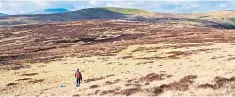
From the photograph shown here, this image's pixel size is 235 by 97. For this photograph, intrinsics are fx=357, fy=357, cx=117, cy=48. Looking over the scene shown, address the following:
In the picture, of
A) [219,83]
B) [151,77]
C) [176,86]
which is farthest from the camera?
[151,77]

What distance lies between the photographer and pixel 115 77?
46938mm

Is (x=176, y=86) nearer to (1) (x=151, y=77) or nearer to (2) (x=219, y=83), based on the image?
(2) (x=219, y=83)

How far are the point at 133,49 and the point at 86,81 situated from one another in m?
41.6

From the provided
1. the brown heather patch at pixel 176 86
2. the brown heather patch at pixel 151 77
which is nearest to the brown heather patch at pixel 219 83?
the brown heather patch at pixel 176 86

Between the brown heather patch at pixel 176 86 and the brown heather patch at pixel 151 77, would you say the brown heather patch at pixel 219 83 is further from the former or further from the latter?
the brown heather patch at pixel 151 77

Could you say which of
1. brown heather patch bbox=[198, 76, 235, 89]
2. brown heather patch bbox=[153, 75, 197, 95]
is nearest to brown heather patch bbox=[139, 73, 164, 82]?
brown heather patch bbox=[153, 75, 197, 95]

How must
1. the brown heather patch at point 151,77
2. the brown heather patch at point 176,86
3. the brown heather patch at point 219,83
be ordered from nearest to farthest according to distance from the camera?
the brown heather patch at point 219,83, the brown heather patch at point 176,86, the brown heather patch at point 151,77

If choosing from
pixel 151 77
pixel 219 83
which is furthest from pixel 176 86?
pixel 151 77

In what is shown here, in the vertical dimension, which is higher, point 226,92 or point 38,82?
point 226,92

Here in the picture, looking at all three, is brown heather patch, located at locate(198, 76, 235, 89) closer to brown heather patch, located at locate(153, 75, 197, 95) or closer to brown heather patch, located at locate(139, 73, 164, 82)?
brown heather patch, located at locate(153, 75, 197, 95)

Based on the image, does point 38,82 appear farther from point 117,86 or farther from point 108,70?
point 117,86

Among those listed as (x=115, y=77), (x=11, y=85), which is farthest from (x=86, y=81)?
(x=11, y=85)

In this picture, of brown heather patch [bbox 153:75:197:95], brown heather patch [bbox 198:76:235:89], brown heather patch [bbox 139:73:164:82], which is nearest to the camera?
brown heather patch [bbox 198:76:235:89]

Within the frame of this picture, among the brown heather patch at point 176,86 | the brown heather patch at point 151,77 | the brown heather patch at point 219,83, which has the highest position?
the brown heather patch at point 219,83
